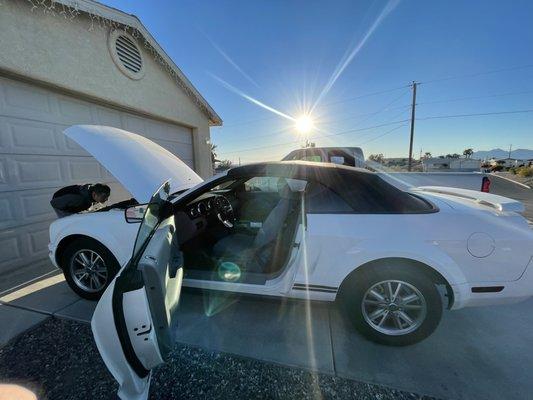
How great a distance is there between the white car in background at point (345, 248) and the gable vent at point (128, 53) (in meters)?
3.75

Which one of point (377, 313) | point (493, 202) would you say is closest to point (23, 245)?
point (377, 313)

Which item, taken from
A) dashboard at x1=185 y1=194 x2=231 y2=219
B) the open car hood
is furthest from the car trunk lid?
the open car hood

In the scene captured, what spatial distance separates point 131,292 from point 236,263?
1.27m

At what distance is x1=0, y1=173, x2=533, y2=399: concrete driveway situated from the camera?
179 cm

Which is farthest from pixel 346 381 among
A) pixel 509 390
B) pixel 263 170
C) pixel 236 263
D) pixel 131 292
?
pixel 263 170

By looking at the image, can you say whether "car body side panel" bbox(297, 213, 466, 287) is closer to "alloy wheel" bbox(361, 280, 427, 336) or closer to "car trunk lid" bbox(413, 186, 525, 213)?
"alloy wheel" bbox(361, 280, 427, 336)

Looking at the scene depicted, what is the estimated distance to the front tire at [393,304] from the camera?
6.35 feet

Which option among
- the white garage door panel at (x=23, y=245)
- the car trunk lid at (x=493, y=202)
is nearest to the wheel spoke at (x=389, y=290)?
the car trunk lid at (x=493, y=202)

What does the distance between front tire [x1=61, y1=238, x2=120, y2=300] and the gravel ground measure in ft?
2.13

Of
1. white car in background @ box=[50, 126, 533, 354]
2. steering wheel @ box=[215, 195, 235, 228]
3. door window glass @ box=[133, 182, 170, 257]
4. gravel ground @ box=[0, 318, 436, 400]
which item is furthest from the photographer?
steering wheel @ box=[215, 195, 235, 228]

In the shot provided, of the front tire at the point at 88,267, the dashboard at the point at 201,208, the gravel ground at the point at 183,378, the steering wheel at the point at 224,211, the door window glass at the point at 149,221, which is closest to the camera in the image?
the door window glass at the point at 149,221

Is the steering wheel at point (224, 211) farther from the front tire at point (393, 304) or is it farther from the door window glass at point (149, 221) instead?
the front tire at point (393, 304)

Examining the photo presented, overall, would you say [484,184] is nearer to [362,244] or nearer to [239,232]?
[362,244]

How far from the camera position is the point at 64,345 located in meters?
2.15
